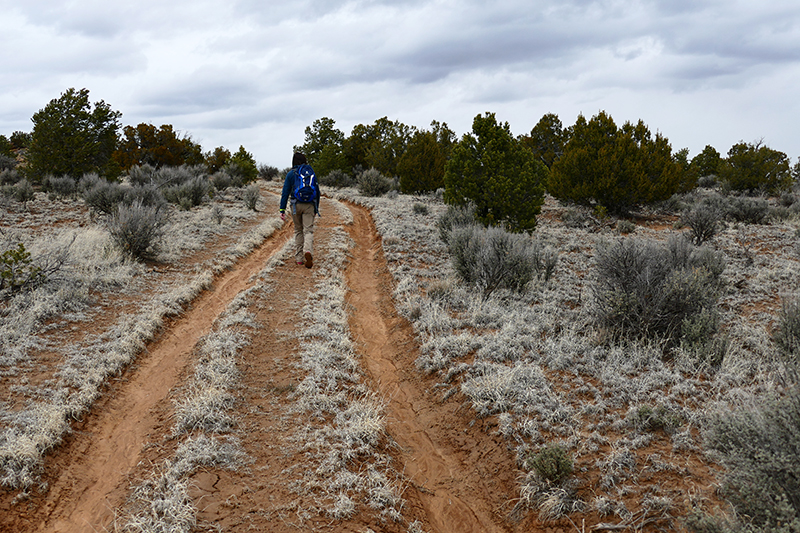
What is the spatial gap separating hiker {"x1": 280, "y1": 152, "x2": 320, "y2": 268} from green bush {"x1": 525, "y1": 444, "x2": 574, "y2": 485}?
749 centimetres

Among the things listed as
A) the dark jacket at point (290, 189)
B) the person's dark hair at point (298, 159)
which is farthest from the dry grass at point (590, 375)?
the person's dark hair at point (298, 159)

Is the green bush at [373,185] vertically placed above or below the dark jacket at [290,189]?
above

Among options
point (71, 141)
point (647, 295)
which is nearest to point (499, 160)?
point (647, 295)

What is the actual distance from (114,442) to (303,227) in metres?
6.93

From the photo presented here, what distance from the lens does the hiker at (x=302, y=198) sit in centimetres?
1018

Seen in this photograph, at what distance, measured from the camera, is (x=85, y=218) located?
47.4 feet

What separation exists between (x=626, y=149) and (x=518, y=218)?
27.9ft

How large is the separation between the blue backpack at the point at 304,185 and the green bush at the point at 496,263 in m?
3.72

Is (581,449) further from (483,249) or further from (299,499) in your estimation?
(483,249)

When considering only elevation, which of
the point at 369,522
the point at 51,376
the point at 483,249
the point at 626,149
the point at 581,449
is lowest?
the point at 369,522

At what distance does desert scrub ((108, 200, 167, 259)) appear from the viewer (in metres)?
9.79

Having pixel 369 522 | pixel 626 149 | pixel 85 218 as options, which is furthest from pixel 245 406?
pixel 626 149

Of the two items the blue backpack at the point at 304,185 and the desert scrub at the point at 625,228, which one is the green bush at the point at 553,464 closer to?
the blue backpack at the point at 304,185

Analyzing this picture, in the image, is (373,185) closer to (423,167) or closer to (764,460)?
(423,167)
